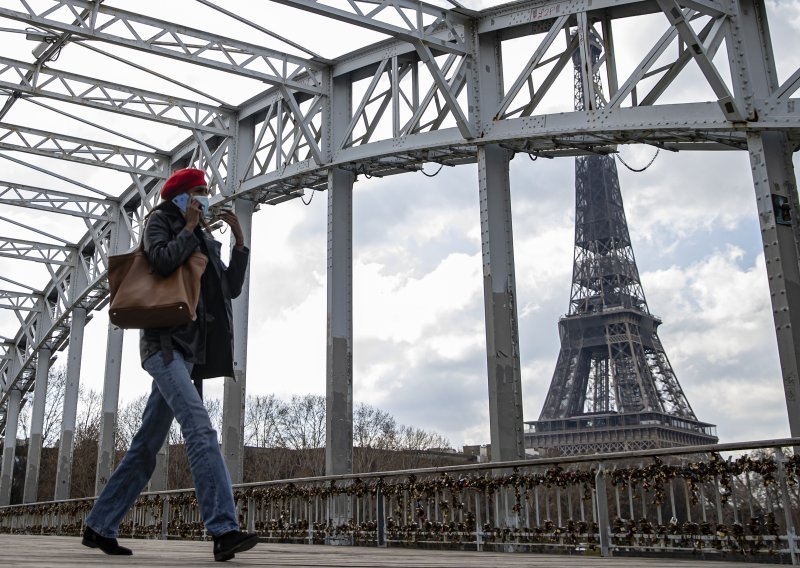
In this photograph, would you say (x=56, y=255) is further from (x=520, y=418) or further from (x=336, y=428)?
(x=520, y=418)

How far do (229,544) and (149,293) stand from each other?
3.77ft

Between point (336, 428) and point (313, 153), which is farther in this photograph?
point (313, 153)

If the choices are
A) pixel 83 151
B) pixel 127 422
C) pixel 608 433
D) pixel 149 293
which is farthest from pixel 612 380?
pixel 149 293

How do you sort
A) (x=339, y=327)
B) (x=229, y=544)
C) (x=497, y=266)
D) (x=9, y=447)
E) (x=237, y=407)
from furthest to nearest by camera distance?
(x=9, y=447) → (x=237, y=407) → (x=339, y=327) → (x=497, y=266) → (x=229, y=544)

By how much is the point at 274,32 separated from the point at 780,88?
743 centimetres

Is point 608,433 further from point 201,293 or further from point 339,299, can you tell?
point 201,293

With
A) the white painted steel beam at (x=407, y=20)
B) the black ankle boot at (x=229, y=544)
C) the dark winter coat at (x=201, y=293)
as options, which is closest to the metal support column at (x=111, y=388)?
the white painted steel beam at (x=407, y=20)

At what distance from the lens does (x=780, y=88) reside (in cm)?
966

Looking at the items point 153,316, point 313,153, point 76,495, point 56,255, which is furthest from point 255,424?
point 153,316

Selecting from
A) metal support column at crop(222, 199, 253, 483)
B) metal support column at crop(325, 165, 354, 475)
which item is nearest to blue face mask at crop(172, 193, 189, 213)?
metal support column at crop(325, 165, 354, 475)

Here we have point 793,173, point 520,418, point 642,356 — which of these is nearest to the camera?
point 793,173

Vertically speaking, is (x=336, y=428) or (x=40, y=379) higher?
(x=40, y=379)

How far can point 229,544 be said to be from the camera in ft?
Result: 10.9

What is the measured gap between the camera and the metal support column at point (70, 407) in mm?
22359
